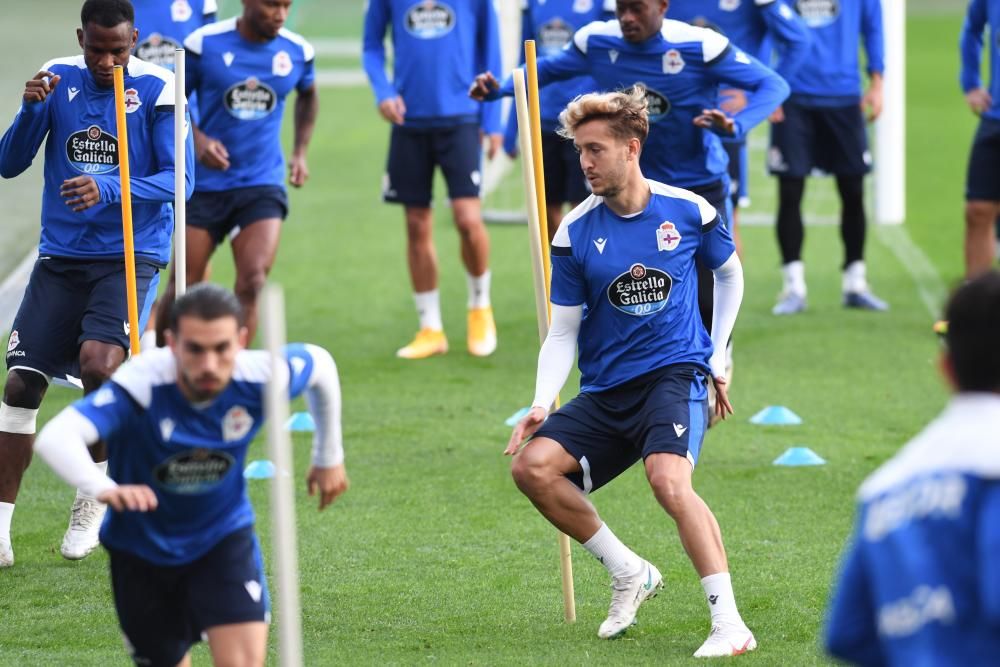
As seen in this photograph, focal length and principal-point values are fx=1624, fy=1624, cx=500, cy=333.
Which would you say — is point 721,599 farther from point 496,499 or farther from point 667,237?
point 496,499

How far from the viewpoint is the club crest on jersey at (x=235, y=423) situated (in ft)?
14.6

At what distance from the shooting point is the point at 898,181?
553 inches

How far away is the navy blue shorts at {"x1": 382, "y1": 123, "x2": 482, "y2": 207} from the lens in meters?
10.8

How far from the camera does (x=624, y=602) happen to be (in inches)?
226

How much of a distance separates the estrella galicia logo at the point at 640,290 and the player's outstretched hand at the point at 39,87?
8.08ft

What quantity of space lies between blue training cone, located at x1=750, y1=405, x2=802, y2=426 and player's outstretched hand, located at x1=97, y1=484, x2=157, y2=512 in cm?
539

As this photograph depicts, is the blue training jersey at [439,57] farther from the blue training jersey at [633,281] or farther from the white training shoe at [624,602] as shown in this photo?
the white training shoe at [624,602]

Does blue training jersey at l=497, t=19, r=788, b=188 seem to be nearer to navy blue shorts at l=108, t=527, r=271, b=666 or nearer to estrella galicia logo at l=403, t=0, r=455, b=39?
estrella galicia logo at l=403, t=0, r=455, b=39

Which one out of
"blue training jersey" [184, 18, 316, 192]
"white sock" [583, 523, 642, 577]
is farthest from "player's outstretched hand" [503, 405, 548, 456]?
"blue training jersey" [184, 18, 316, 192]

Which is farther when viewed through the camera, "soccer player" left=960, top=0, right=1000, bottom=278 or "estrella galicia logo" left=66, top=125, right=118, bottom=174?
"soccer player" left=960, top=0, right=1000, bottom=278

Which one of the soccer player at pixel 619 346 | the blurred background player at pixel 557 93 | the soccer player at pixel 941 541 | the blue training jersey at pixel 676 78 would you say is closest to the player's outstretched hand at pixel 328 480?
the soccer player at pixel 619 346

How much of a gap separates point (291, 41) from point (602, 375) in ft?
14.2

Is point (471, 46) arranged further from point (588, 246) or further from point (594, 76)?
point (588, 246)

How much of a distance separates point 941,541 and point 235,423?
2.17 m
